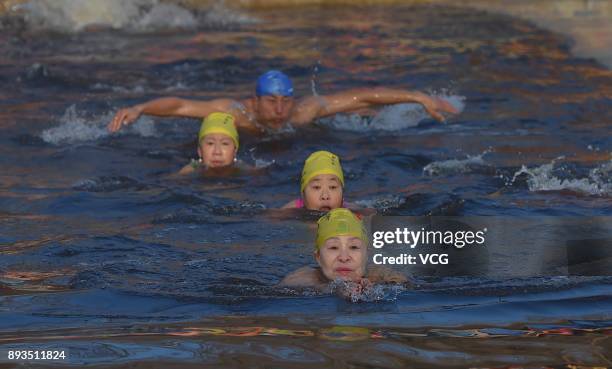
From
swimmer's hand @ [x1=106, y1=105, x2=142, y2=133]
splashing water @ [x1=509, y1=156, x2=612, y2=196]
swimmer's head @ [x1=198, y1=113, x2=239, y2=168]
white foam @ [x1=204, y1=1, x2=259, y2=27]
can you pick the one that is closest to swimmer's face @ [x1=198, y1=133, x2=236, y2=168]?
swimmer's head @ [x1=198, y1=113, x2=239, y2=168]

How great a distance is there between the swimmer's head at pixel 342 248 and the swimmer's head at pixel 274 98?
517cm

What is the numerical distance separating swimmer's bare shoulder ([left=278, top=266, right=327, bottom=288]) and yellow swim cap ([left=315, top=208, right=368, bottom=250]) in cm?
17

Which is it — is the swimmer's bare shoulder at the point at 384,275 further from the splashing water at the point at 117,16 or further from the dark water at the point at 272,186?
the splashing water at the point at 117,16

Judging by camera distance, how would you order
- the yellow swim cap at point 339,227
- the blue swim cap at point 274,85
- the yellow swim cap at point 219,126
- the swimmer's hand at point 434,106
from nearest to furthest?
the yellow swim cap at point 339,227, the yellow swim cap at point 219,126, the swimmer's hand at point 434,106, the blue swim cap at point 274,85

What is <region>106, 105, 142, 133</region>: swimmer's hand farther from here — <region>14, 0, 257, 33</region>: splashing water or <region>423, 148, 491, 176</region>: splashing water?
<region>14, 0, 257, 33</region>: splashing water

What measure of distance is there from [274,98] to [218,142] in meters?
1.63

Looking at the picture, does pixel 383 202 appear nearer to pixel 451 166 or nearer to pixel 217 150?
pixel 451 166

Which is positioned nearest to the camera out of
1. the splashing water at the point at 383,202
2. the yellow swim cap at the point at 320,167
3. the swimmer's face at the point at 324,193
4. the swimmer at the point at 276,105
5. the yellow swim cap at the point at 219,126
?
the swimmer's face at the point at 324,193

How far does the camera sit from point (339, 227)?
24.1 ft

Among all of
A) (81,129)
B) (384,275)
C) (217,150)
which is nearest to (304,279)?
(384,275)

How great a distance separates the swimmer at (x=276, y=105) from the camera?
1218 cm

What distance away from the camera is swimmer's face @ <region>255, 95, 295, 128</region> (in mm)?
12555

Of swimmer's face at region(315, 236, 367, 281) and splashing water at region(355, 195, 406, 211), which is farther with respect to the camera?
splashing water at region(355, 195, 406, 211)

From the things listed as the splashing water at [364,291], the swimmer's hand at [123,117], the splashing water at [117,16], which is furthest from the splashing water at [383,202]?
the splashing water at [117,16]
